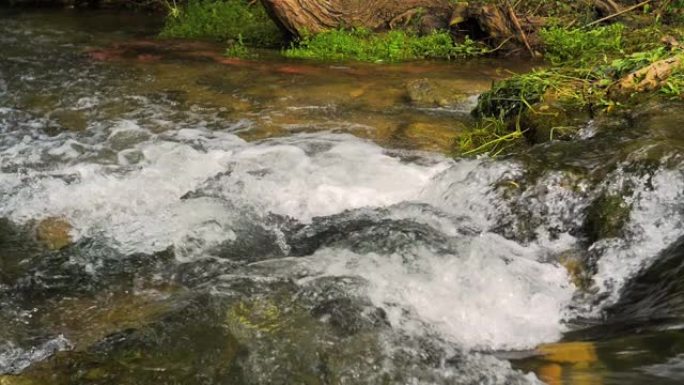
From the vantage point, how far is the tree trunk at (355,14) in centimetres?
852

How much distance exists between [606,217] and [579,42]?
449cm

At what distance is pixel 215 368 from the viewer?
2607 millimetres

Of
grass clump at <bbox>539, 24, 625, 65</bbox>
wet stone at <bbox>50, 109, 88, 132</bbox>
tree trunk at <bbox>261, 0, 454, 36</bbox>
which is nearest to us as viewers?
wet stone at <bbox>50, 109, 88, 132</bbox>

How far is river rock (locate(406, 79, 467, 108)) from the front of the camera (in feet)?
19.6

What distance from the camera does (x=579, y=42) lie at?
24.7 feet

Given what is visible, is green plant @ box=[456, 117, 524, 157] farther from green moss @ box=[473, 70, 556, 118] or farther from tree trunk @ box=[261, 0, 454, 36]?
tree trunk @ box=[261, 0, 454, 36]

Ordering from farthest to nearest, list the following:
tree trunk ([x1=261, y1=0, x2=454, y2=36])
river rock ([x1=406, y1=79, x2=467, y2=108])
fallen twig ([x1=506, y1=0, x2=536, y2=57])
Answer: tree trunk ([x1=261, y1=0, x2=454, y2=36]) < fallen twig ([x1=506, y1=0, x2=536, y2=57]) < river rock ([x1=406, y1=79, x2=467, y2=108])

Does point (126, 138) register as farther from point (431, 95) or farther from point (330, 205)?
point (431, 95)

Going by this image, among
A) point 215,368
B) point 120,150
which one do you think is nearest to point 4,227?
point 120,150

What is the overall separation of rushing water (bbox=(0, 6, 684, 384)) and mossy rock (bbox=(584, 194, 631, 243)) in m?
0.02

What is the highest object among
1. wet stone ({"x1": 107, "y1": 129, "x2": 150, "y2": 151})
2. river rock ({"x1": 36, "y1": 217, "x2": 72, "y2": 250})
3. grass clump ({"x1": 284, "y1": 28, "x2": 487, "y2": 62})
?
grass clump ({"x1": 284, "y1": 28, "x2": 487, "y2": 62})

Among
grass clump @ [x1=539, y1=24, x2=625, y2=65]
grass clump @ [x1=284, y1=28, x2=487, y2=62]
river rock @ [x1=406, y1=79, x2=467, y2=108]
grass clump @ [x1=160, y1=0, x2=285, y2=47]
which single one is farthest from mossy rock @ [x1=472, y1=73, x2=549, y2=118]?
grass clump @ [x1=160, y1=0, x2=285, y2=47]

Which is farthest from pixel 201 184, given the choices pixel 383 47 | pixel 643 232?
pixel 383 47

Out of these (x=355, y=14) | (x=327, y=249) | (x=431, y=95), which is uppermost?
(x=355, y=14)
